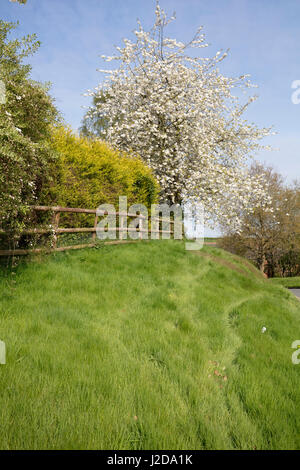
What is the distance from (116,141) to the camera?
728 inches

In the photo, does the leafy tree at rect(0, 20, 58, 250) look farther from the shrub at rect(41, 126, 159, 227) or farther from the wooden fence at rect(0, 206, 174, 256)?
the shrub at rect(41, 126, 159, 227)

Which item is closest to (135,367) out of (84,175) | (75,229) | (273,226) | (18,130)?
(18,130)

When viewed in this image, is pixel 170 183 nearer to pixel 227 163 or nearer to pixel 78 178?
pixel 227 163

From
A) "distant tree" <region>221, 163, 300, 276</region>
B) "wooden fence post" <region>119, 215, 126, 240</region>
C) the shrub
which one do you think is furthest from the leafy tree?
"distant tree" <region>221, 163, 300, 276</region>

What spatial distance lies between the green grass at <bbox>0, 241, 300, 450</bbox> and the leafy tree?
1596 mm

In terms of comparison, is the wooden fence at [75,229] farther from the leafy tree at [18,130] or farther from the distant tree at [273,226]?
the distant tree at [273,226]

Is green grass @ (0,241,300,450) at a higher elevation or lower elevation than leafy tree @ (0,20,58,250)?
lower

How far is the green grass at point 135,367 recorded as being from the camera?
2.87m

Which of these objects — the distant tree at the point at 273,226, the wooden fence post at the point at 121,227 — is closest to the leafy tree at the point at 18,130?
the wooden fence post at the point at 121,227

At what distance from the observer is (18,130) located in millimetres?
5727

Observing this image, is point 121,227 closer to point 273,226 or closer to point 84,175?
point 84,175

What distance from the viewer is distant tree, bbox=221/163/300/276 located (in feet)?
102

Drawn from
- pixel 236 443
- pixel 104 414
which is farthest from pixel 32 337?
pixel 236 443

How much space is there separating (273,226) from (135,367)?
99.8 feet
